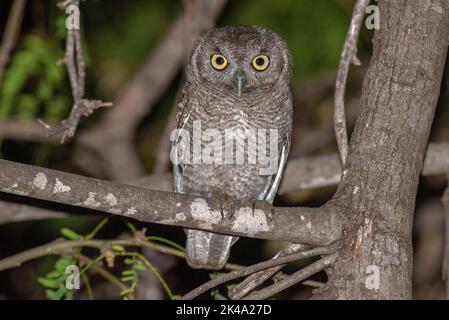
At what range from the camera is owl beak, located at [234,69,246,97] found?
401 cm

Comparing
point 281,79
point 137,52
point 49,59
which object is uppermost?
point 137,52

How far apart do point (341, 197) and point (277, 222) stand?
12.7 inches

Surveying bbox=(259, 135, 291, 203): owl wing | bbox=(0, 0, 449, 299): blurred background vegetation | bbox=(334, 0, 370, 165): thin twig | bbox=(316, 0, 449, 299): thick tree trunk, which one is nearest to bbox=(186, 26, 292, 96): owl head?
bbox=(259, 135, 291, 203): owl wing

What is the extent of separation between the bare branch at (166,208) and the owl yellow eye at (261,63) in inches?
44.8

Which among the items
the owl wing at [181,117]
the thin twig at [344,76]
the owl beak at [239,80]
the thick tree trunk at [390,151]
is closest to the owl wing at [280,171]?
the owl beak at [239,80]

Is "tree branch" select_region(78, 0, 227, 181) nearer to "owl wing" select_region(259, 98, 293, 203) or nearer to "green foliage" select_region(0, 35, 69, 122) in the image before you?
"green foliage" select_region(0, 35, 69, 122)

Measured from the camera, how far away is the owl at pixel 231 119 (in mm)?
4047

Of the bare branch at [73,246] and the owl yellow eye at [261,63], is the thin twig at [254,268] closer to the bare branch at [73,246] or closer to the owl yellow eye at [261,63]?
the bare branch at [73,246]

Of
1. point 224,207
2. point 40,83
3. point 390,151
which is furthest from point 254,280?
point 40,83

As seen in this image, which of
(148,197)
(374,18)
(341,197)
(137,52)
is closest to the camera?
(148,197)

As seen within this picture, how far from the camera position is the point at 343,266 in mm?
3047

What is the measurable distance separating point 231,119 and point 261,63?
387 millimetres
